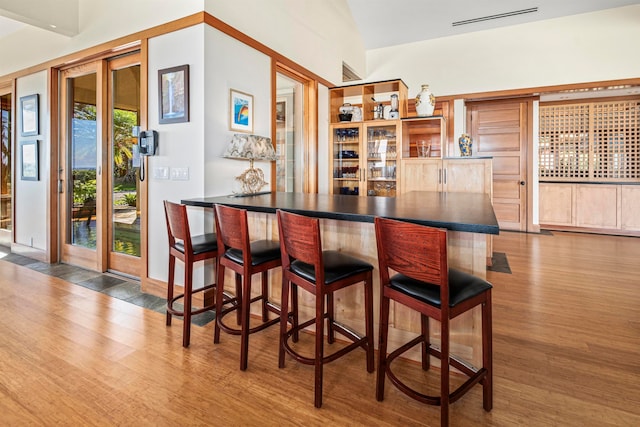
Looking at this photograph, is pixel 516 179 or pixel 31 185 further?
pixel 516 179

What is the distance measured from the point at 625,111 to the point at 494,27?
2926 mm

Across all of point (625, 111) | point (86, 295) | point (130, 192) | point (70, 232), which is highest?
point (625, 111)

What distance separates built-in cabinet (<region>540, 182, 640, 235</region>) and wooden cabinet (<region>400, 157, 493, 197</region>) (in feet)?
10.6

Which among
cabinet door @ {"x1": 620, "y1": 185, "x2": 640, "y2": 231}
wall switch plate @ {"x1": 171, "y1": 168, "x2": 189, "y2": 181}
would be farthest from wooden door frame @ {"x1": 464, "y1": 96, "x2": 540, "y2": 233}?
wall switch plate @ {"x1": 171, "y1": 168, "x2": 189, "y2": 181}

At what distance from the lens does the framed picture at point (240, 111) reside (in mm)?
3221

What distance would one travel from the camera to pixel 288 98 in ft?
14.7

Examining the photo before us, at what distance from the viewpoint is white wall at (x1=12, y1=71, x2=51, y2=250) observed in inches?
168

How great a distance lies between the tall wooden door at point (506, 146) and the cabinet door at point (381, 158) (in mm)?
2493

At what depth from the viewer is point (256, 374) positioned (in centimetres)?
195

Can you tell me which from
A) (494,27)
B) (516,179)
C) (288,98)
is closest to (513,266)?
(516,179)

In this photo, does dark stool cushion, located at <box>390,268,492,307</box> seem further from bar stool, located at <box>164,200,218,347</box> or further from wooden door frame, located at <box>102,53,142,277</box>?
wooden door frame, located at <box>102,53,142,277</box>

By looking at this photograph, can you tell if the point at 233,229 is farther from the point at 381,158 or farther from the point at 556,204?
the point at 556,204

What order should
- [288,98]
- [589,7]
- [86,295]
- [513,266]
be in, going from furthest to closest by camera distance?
1. [589,7]
2. [288,98]
3. [513,266]
4. [86,295]

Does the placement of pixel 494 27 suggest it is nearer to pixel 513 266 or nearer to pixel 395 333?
pixel 513 266
